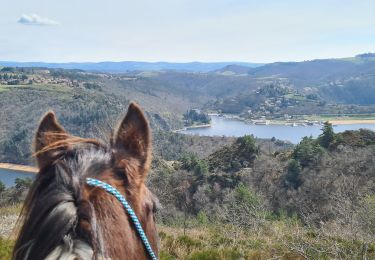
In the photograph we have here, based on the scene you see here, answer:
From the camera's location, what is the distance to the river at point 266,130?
292 ft

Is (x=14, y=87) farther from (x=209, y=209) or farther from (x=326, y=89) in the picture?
(x=326, y=89)

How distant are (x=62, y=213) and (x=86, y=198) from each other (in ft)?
0.30

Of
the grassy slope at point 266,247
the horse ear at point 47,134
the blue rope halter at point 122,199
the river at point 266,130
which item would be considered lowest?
the river at point 266,130

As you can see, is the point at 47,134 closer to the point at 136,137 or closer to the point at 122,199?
the point at 136,137

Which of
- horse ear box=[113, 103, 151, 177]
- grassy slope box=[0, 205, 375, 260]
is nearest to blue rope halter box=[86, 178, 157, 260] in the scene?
horse ear box=[113, 103, 151, 177]

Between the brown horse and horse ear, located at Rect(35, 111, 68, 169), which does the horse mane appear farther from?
horse ear, located at Rect(35, 111, 68, 169)

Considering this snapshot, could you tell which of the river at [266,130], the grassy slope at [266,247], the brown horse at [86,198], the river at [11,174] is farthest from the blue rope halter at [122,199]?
the river at [266,130]

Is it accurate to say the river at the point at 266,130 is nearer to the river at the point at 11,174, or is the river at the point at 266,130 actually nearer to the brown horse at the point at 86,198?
the river at the point at 11,174

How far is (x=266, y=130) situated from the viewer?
100 m

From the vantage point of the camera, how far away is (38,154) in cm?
128

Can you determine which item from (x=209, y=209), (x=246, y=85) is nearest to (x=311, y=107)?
(x=246, y=85)

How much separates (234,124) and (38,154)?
11728 cm

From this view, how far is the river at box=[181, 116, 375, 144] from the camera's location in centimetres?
8906

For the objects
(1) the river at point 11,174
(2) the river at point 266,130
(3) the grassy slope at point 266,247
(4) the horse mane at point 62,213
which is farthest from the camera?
(2) the river at point 266,130
